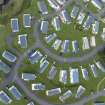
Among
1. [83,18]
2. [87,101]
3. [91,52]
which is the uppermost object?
[83,18]

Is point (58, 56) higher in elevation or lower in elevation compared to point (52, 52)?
lower

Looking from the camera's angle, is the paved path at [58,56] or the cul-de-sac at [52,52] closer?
the cul-de-sac at [52,52]

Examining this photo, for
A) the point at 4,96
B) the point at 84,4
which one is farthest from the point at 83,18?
the point at 4,96

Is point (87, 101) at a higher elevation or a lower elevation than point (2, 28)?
lower

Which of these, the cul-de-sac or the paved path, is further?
the paved path

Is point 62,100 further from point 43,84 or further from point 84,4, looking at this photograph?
point 84,4

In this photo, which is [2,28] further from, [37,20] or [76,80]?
[76,80]
